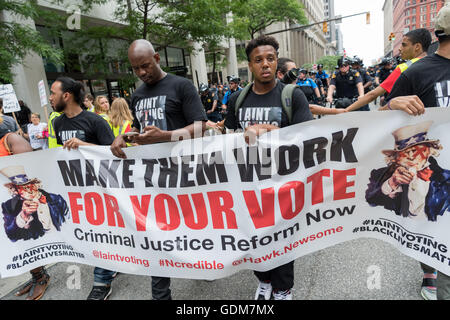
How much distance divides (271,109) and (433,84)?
107 centimetres

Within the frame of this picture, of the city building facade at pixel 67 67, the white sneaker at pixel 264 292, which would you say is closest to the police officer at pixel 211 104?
the city building facade at pixel 67 67

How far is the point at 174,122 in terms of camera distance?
2465 mm

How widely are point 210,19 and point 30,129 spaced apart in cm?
743

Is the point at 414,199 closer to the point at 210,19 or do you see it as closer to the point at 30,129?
the point at 30,129

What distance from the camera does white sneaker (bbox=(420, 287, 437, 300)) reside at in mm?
2319

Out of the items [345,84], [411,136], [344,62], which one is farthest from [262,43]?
[345,84]

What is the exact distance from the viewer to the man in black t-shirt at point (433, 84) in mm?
1912

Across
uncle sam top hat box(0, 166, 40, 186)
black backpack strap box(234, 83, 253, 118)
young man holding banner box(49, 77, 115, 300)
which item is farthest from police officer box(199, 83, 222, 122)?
black backpack strap box(234, 83, 253, 118)

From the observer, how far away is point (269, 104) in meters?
2.27

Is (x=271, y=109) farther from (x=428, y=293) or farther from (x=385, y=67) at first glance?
(x=385, y=67)

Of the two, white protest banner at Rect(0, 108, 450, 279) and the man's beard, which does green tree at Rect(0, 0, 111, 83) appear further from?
white protest banner at Rect(0, 108, 450, 279)

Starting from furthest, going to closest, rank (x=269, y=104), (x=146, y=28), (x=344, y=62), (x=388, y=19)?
1. (x=388, y=19)
2. (x=146, y=28)
3. (x=344, y=62)
4. (x=269, y=104)
